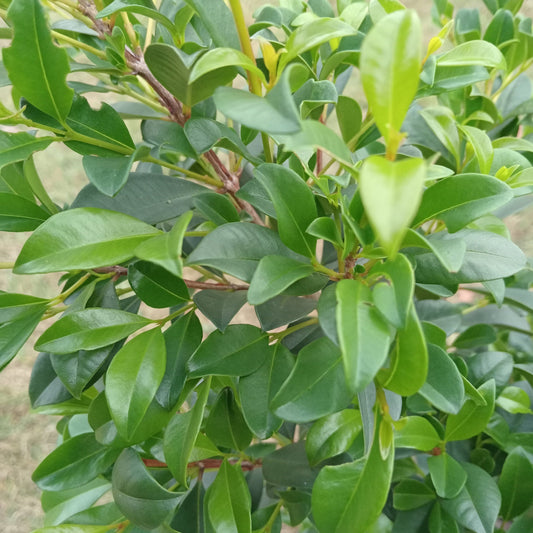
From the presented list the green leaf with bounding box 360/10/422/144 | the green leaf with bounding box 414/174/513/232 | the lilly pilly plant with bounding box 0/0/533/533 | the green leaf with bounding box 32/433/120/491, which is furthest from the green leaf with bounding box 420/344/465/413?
the green leaf with bounding box 32/433/120/491

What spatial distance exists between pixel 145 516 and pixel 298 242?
302 millimetres

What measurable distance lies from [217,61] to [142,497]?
1.28 ft

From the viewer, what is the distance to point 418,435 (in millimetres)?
580

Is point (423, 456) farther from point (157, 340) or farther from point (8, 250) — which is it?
point (8, 250)

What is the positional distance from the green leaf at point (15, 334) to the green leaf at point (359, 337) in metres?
0.32

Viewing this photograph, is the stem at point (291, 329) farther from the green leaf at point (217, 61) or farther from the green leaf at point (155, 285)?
the green leaf at point (217, 61)

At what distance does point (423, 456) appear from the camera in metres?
0.81

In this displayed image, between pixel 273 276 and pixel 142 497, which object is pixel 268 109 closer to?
pixel 273 276

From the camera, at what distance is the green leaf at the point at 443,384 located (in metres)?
0.43

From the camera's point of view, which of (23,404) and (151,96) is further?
(23,404)

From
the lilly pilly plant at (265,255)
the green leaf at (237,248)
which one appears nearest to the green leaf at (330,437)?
the lilly pilly plant at (265,255)

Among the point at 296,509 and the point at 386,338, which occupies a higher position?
the point at 386,338

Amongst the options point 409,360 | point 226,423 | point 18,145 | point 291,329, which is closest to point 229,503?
point 226,423

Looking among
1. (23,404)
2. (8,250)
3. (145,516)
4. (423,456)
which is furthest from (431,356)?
(8,250)
